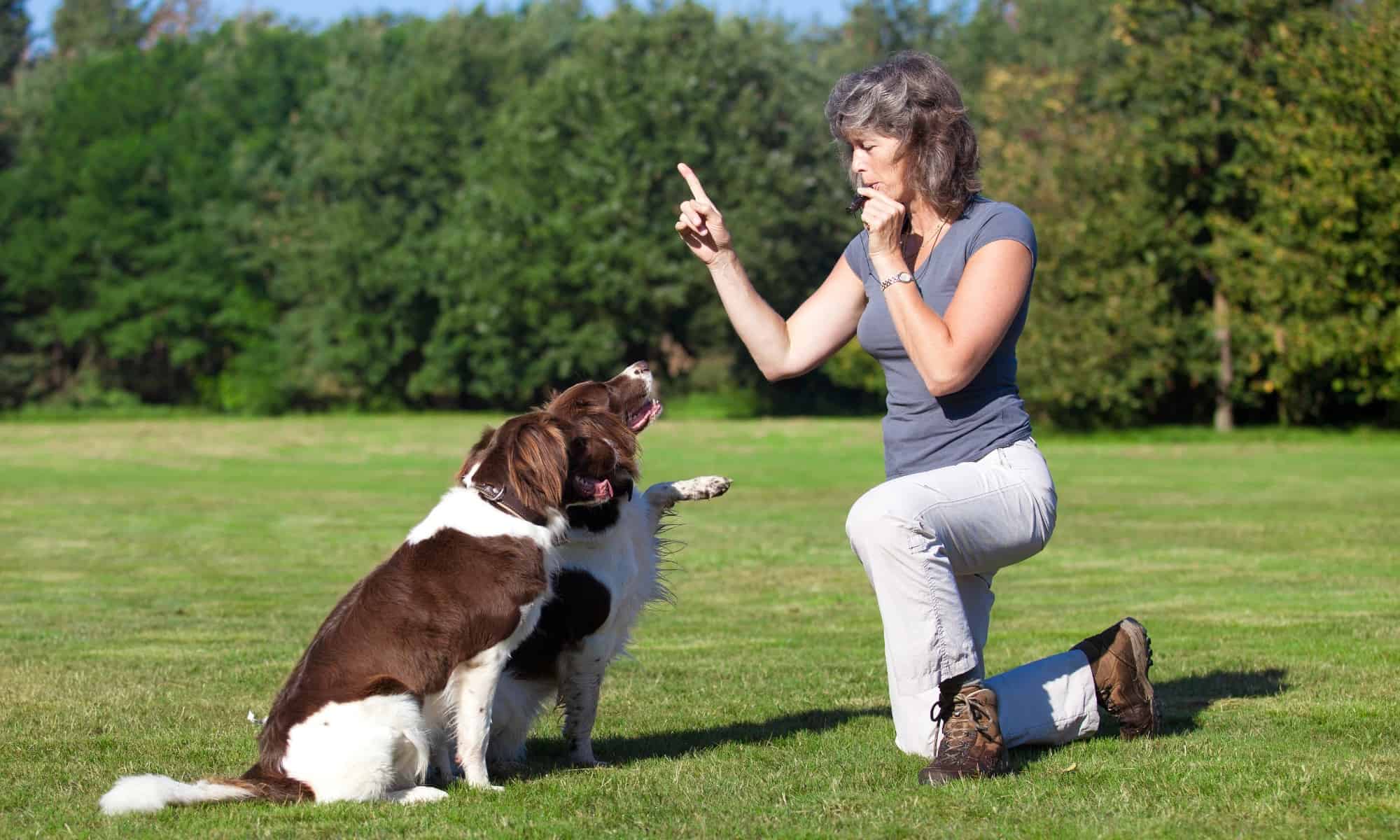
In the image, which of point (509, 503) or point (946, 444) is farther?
point (946, 444)

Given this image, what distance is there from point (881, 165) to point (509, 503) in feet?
6.16

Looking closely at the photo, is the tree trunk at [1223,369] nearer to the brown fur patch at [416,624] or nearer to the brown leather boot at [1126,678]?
the brown leather boot at [1126,678]

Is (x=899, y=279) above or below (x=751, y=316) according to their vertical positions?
above

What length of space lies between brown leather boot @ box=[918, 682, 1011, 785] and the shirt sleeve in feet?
5.25

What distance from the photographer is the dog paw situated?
630 cm

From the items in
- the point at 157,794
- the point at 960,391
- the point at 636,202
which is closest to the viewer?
the point at 157,794

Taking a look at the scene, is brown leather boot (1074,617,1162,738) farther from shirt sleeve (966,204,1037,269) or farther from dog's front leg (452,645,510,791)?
dog's front leg (452,645,510,791)

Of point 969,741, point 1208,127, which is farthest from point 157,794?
point 1208,127

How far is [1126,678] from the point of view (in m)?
5.86

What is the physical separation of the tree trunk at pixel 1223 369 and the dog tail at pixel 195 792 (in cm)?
3656

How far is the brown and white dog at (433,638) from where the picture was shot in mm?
5012

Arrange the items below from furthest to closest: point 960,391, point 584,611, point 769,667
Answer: point 769,667 < point 584,611 < point 960,391

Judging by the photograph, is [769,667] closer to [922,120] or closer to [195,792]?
[922,120]

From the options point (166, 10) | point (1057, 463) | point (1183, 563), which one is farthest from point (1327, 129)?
point (166, 10)
